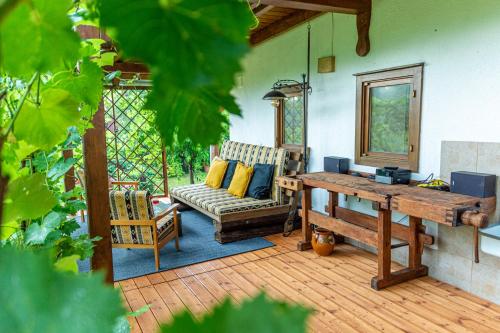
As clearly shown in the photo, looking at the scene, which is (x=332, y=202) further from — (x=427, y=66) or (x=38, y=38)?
(x=38, y=38)

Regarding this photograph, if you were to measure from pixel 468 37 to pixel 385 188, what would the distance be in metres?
1.21

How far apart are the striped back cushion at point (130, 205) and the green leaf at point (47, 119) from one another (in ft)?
9.46

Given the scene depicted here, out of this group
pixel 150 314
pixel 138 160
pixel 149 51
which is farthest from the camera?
pixel 138 160

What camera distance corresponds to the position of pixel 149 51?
0.12 m

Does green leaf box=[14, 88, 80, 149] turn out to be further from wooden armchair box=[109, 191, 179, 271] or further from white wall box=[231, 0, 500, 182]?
wooden armchair box=[109, 191, 179, 271]

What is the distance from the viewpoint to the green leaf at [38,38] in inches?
6.9

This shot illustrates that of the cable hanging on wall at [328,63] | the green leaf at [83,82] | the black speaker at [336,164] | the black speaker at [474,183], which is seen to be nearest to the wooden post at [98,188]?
the green leaf at [83,82]

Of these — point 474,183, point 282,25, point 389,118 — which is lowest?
point 474,183

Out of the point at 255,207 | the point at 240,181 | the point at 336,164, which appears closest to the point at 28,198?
the point at 336,164

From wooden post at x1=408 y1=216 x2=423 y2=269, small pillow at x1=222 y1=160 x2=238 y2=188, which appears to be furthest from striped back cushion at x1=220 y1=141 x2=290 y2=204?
wooden post at x1=408 y1=216 x2=423 y2=269

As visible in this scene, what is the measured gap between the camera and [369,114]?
3385 millimetres

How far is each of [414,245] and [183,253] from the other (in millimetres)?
2093

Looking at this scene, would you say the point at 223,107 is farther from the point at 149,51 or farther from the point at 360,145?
the point at 360,145

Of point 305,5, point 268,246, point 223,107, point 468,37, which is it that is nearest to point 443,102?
point 468,37
